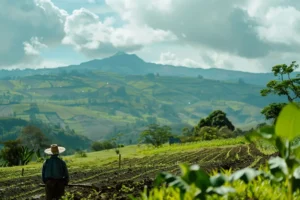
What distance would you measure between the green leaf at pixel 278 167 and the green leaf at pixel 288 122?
396mm

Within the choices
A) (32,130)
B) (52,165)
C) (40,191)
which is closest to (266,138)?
(52,165)

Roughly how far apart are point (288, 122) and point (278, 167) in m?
0.74

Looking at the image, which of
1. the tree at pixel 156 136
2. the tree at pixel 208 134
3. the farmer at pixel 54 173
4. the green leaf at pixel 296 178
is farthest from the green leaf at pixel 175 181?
the tree at pixel 156 136

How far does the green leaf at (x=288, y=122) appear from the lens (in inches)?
181

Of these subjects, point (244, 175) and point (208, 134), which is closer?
point (244, 175)

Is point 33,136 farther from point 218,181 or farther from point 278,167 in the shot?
point 218,181

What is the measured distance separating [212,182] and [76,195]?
1041cm

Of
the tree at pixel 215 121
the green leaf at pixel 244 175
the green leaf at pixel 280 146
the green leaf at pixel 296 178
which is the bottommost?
the tree at pixel 215 121

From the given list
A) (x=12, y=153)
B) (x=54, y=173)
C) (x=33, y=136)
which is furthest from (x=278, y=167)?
(x=33, y=136)

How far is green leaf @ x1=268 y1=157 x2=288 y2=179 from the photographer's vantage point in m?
5.07

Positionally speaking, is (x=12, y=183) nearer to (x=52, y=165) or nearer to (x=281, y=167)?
(x=52, y=165)

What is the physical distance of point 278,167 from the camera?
525 cm

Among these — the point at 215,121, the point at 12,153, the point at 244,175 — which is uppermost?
the point at 244,175

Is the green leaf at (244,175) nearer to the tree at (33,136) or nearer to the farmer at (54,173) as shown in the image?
the farmer at (54,173)
